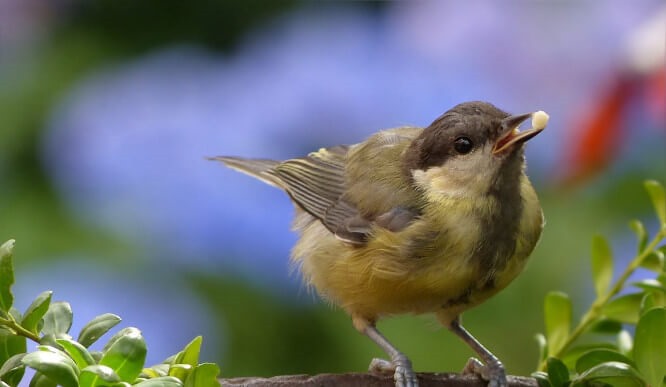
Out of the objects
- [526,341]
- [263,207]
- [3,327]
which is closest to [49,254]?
[263,207]

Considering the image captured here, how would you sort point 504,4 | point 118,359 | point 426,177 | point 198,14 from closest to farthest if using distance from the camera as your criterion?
1. point 118,359
2. point 426,177
3. point 504,4
4. point 198,14

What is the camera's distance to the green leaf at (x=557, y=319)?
40.1 inches

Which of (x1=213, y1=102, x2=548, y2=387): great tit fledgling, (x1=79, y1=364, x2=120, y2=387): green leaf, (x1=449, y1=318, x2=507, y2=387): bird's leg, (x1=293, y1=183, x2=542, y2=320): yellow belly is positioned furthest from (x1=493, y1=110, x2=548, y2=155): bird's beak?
(x1=79, y1=364, x2=120, y2=387): green leaf

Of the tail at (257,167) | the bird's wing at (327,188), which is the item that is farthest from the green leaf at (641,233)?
the tail at (257,167)

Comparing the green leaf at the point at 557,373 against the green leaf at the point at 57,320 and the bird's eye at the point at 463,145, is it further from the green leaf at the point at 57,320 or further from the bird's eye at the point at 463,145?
the bird's eye at the point at 463,145

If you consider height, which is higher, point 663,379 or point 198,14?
point 198,14

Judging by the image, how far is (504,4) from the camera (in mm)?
2656

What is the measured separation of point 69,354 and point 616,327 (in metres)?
0.59

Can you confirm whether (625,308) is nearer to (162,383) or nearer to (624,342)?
(624,342)

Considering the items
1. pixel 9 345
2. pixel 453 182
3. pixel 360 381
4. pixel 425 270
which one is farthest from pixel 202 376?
pixel 453 182

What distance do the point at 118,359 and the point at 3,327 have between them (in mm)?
126

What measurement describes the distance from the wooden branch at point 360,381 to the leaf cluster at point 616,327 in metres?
0.07

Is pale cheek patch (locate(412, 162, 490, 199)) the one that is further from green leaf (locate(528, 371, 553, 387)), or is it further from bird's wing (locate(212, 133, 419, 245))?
green leaf (locate(528, 371, 553, 387))

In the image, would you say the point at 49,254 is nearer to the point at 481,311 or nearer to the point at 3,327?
the point at 481,311
